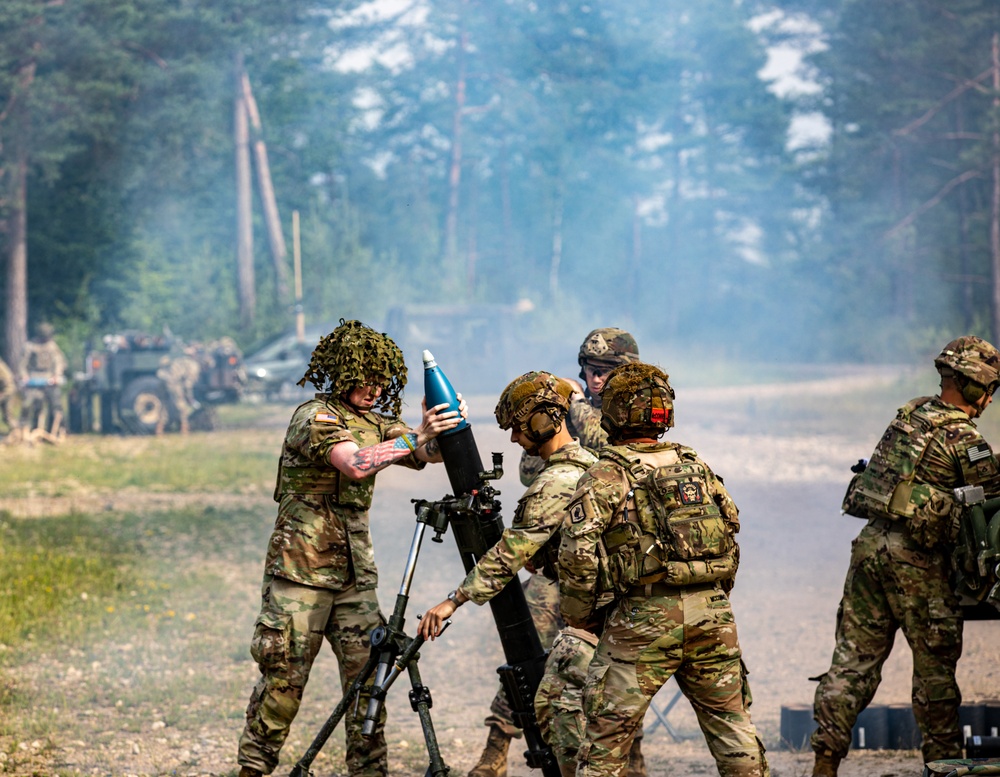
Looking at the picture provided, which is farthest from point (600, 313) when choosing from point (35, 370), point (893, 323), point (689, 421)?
point (35, 370)

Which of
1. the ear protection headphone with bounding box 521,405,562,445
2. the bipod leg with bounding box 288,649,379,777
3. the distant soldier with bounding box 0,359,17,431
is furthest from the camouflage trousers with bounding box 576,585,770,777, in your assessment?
the distant soldier with bounding box 0,359,17,431

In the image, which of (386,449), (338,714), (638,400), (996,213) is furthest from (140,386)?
(996,213)

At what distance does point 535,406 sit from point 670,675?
1068 millimetres

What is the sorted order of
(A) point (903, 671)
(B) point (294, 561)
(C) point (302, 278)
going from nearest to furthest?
(B) point (294, 561)
(A) point (903, 671)
(C) point (302, 278)

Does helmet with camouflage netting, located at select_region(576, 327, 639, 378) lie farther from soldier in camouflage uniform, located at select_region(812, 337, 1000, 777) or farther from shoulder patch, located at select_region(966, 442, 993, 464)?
shoulder patch, located at select_region(966, 442, 993, 464)

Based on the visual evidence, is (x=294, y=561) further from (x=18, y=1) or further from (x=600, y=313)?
(x=600, y=313)

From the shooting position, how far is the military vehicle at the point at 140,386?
20.3 m

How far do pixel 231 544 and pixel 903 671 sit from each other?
21.2 feet

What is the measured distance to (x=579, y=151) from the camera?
31703 millimetres

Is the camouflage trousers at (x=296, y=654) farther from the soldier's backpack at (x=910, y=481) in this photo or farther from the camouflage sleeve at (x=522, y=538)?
the soldier's backpack at (x=910, y=481)

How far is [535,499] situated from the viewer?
4.26 meters

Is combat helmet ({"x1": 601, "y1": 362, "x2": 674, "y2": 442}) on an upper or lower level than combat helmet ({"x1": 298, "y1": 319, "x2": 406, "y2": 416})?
lower

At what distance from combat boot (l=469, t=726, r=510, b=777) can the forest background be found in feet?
75.7

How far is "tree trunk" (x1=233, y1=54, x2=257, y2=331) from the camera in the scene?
30438 millimetres
